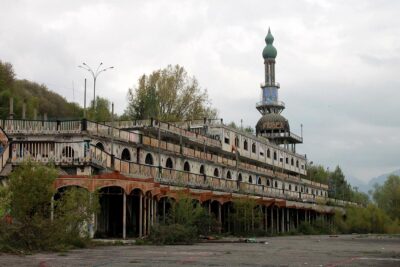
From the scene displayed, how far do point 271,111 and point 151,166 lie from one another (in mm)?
72468

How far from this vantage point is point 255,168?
88.4 metres

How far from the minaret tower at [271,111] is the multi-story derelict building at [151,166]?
10586 millimetres

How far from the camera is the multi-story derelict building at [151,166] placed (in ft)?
139

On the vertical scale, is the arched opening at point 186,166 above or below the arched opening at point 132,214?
above

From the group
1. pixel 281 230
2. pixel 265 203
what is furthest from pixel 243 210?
pixel 281 230

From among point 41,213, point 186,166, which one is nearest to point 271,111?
point 186,166

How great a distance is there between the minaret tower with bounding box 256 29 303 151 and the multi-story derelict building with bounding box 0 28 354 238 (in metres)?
10.6

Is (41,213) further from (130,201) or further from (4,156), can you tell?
(130,201)

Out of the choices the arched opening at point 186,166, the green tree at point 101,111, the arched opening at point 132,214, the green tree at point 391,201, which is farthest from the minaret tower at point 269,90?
the arched opening at point 132,214

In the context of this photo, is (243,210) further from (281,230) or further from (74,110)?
(74,110)

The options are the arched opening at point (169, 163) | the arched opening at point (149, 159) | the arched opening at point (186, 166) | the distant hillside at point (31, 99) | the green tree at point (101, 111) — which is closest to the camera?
the arched opening at point (149, 159)

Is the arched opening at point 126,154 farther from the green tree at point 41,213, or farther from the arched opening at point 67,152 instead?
the green tree at point 41,213

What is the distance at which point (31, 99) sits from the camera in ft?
296

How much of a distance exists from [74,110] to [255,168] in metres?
34.4
